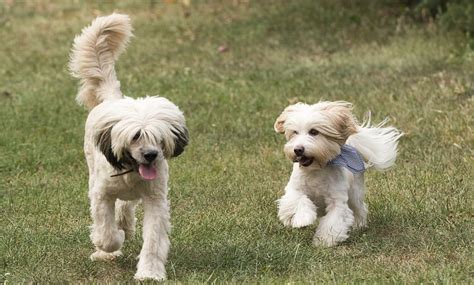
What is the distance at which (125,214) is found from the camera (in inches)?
296

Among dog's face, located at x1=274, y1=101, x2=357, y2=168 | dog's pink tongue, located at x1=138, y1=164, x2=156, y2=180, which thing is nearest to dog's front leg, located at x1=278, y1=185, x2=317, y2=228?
dog's face, located at x1=274, y1=101, x2=357, y2=168

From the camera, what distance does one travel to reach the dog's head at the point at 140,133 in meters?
Result: 6.24

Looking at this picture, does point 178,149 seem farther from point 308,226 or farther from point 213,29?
point 213,29

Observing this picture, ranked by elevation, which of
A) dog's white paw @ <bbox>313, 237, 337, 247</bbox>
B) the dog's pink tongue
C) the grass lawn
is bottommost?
the grass lawn

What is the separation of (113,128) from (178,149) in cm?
44

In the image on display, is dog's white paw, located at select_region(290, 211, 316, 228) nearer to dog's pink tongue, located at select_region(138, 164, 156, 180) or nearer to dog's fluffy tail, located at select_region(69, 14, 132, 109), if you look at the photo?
dog's pink tongue, located at select_region(138, 164, 156, 180)

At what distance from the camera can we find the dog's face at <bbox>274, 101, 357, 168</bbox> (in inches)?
292

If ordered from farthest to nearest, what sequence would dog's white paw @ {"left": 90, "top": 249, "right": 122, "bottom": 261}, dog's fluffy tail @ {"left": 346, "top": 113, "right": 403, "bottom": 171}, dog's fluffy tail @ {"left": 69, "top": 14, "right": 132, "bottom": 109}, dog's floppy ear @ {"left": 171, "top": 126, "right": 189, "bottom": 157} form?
1. dog's fluffy tail @ {"left": 346, "top": 113, "right": 403, "bottom": 171}
2. dog's fluffy tail @ {"left": 69, "top": 14, "right": 132, "bottom": 109}
3. dog's white paw @ {"left": 90, "top": 249, "right": 122, "bottom": 261}
4. dog's floppy ear @ {"left": 171, "top": 126, "right": 189, "bottom": 157}

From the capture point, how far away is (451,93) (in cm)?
1220

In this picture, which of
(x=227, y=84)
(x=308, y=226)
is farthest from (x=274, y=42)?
(x=308, y=226)

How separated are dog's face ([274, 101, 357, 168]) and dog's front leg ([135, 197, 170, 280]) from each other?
1.16 metres

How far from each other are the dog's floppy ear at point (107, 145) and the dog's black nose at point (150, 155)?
24 centimetres

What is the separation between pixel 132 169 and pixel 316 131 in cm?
155

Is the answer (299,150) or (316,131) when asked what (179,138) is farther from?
(316,131)
